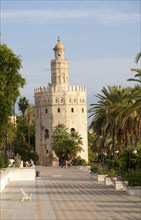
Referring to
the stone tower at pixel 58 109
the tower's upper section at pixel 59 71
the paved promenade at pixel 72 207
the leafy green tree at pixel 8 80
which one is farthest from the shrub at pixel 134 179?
the tower's upper section at pixel 59 71

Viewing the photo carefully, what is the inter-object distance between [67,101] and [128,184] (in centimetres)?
6509

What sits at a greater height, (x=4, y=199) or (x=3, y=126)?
(x=3, y=126)

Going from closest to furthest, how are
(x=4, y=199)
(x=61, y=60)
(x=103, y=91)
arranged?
(x=4, y=199)
(x=103, y=91)
(x=61, y=60)

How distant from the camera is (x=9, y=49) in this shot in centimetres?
4150

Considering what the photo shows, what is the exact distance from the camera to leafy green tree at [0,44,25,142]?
41156 millimetres

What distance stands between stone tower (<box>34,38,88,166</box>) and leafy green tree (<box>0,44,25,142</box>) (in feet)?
162

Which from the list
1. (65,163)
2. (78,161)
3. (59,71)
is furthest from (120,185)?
(59,71)

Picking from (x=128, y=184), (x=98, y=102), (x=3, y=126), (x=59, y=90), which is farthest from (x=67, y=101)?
(x=128, y=184)

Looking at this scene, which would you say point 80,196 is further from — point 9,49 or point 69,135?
point 69,135

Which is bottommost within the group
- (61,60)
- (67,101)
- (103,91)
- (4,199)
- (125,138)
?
(4,199)

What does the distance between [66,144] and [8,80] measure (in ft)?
154

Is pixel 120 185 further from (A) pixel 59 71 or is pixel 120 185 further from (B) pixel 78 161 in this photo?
(A) pixel 59 71

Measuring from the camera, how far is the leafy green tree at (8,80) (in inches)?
1620

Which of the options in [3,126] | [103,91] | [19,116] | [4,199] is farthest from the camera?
[19,116]
